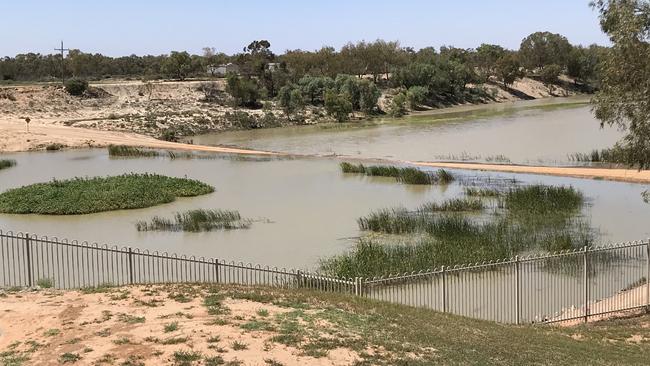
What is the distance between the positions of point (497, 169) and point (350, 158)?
12928 millimetres

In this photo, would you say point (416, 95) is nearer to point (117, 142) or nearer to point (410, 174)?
point (117, 142)

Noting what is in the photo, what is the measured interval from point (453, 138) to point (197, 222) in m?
43.8

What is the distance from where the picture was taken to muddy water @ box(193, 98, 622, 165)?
54.9 meters

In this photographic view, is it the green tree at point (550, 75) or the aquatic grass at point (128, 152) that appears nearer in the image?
the aquatic grass at point (128, 152)

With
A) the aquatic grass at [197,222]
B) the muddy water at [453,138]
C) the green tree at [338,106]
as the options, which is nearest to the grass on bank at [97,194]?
the aquatic grass at [197,222]

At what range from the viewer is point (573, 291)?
704 inches

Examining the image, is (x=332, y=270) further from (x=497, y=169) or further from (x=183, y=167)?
(x=183, y=167)

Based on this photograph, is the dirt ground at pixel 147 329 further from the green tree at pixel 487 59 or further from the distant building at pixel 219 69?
the green tree at pixel 487 59

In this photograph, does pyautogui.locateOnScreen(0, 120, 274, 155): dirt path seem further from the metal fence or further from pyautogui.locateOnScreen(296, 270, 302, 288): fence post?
pyautogui.locateOnScreen(296, 270, 302, 288): fence post

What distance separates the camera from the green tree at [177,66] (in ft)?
383

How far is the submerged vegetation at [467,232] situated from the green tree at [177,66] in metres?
91.1

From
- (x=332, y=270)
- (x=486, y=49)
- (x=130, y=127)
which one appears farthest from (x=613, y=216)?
(x=486, y=49)

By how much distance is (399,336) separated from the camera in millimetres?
10234

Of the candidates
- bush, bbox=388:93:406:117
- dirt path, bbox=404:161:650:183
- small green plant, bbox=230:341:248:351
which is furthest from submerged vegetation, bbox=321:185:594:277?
bush, bbox=388:93:406:117
